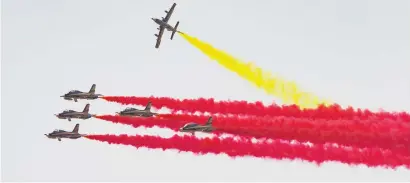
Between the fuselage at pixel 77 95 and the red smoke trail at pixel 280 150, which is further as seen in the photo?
the fuselage at pixel 77 95

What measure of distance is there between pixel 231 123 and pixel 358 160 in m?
13.8

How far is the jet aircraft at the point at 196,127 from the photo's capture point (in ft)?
263

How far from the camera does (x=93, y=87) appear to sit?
97.2m

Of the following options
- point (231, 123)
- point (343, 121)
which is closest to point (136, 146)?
point (231, 123)

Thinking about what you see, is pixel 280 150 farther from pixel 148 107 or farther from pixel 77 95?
pixel 77 95

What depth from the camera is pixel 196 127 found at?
80.5m

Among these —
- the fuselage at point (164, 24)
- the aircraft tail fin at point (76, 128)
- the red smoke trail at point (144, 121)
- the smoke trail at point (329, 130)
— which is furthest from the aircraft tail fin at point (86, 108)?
the smoke trail at point (329, 130)

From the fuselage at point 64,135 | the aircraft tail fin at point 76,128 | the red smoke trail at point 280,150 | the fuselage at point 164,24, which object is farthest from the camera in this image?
the aircraft tail fin at point 76,128

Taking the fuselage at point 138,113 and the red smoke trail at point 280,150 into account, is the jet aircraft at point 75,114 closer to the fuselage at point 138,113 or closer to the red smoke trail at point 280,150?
the fuselage at point 138,113

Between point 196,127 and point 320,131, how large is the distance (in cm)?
1309

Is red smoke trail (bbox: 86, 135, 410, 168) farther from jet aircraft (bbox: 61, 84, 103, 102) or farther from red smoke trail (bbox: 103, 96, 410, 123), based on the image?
jet aircraft (bbox: 61, 84, 103, 102)

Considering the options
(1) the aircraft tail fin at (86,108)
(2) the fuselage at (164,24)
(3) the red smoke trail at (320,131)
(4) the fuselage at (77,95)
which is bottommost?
(3) the red smoke trail at (320,131)

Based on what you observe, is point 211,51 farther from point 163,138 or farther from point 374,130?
point 374,130

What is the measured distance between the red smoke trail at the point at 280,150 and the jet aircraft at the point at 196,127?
89 cm
